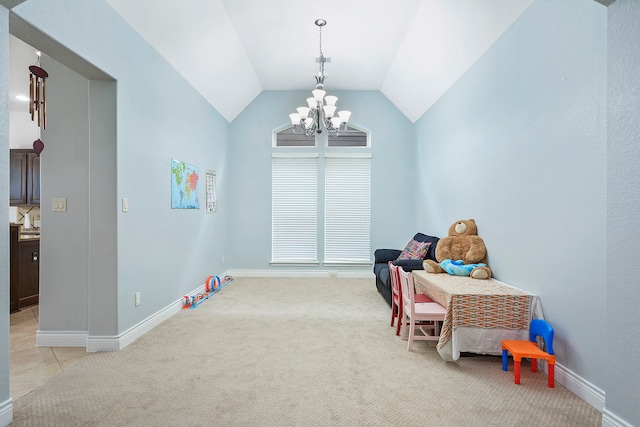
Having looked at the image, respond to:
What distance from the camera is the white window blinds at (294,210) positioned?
601 cm

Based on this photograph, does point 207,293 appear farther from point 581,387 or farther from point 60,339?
point 581,387

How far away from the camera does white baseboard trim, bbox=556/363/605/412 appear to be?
6.31ft

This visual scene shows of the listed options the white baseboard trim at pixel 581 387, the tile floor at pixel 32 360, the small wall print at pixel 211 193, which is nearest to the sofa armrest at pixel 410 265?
the white baseboard trim at pixel 581 387

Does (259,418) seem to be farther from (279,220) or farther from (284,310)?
(279,220)

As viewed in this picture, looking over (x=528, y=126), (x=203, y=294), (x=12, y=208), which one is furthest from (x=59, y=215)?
(x=528, y=126)

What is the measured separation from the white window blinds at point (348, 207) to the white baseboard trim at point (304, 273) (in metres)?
0.21

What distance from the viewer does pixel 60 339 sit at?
290 centimetres

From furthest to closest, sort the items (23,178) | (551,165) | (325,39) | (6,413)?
(23,178) < (325,39) < (551,165) < (6,413)

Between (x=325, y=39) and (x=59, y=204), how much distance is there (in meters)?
3.60

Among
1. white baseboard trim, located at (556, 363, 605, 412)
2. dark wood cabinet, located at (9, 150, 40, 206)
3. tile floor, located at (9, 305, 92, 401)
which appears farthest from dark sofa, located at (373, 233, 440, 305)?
dark wood cabinet, located at (9, 150, 40, 206)

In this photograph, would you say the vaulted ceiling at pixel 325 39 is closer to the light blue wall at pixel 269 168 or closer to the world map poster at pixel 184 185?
the light blue wall at pixel 269 168

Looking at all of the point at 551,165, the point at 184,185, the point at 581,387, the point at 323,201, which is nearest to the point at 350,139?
the point at 323,201

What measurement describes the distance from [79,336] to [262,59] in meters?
4.16

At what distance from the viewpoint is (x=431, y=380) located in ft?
7.54
